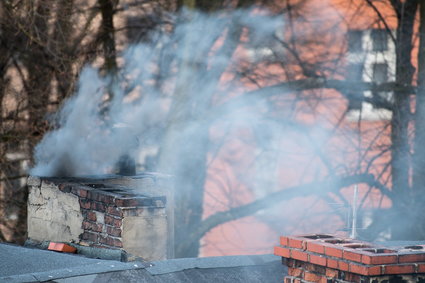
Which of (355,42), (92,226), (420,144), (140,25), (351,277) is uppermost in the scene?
(140,25)

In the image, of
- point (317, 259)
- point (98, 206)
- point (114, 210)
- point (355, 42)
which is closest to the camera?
point (317, 259)

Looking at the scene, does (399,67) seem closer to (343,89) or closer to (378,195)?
(343,89)

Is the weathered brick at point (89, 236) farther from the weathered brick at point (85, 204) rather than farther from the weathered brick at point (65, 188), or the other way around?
the weathered brick at point (65, 188)

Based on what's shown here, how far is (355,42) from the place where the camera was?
17.4m

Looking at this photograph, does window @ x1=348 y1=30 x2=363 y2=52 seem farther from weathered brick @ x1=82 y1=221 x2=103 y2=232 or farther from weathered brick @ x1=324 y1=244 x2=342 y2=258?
weathered brick @ x1=324 y1=244 x2=342 y2=258

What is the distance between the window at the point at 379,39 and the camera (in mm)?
17141

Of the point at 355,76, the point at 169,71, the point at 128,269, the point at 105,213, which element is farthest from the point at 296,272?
the point at 169,71

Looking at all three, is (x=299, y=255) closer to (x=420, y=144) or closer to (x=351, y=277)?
(x=351, y=277)

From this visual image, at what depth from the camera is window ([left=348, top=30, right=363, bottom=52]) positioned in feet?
57.0

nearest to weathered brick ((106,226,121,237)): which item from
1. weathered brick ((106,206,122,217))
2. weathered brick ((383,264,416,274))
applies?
weathered brick ((106,206,122,217))

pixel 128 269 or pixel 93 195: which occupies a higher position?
pixel 93 195

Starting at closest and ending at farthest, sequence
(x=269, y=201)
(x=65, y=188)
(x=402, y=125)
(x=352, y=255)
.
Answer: (x=352, y=255) → (x=65, y=188) → (x=402, y=125) → (x=269, y=201)

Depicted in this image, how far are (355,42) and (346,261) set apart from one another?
12.7m

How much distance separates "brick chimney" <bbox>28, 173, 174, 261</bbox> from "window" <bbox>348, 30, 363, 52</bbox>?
9474 millimetres
